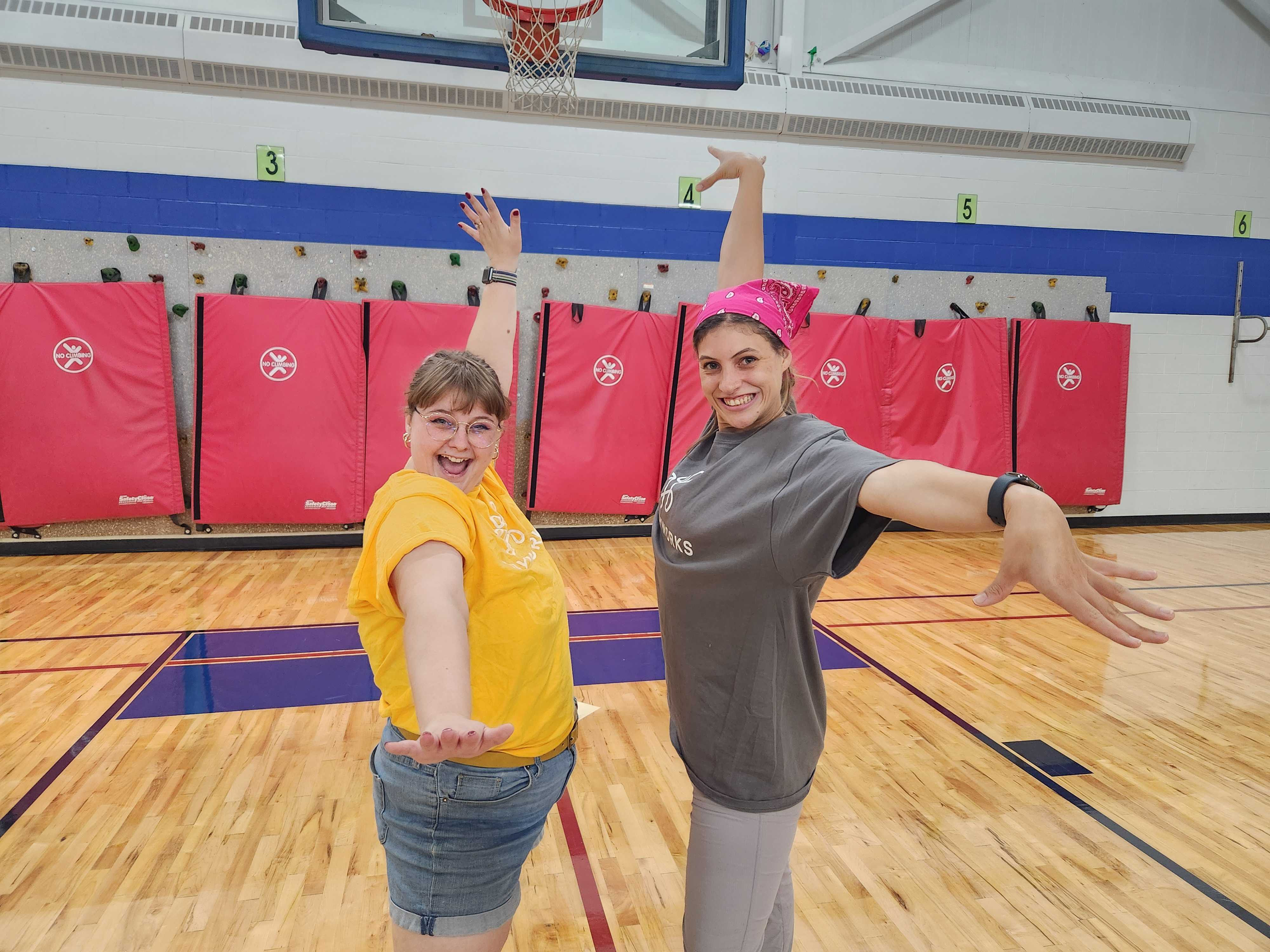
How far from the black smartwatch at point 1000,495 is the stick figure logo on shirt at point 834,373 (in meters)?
5.77

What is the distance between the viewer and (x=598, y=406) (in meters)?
6.03

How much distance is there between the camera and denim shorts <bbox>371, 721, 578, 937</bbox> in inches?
42.7

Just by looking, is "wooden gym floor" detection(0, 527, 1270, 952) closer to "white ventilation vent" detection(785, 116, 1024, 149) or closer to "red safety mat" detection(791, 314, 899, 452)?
"red safety mat" detection(791, 314, 899, 452)

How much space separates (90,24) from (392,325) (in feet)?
9.40

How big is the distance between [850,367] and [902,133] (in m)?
2.15

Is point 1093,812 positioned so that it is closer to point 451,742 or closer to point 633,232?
point 451,742

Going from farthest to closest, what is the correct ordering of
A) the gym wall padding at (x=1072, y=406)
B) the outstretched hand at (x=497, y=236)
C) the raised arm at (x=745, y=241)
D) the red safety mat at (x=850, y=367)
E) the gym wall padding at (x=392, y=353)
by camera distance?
the gym wall padding at (x=1072, y=406) → the red safety mat at (x=850, y=367) → the gym wall padding at (x=392, y=353) → the raised arm at (x=745, y=241) → the outstretched hand at (x=497, y=236)

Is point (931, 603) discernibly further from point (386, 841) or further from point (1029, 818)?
point (386, 841)

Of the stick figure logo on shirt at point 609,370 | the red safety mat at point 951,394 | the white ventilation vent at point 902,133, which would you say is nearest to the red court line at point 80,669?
the stick figure logo on shirt at point 609,370

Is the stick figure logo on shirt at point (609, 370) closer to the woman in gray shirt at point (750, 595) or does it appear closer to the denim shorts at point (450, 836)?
the woman in gray shirt at point (750, 595)

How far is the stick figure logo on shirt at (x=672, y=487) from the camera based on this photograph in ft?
4.38

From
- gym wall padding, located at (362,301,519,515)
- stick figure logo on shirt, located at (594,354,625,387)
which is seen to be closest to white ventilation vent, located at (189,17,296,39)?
gym wall padding, located at (362,301,519,515)

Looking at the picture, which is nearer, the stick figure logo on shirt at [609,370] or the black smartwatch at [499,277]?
the black smartwatch at [499,277]

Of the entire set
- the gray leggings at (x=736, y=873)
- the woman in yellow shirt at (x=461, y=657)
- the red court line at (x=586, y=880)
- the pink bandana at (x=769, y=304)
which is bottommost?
the red court line at (x=586, y=880)
